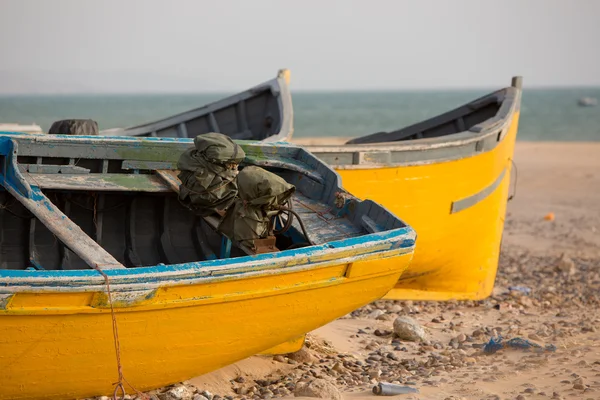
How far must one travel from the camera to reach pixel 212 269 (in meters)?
4.95

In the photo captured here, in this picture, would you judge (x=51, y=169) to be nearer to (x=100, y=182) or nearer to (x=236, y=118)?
(x=100, y=182)

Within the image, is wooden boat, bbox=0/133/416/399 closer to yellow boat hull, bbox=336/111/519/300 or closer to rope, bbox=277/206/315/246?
rope, bbox=277/206/315/246

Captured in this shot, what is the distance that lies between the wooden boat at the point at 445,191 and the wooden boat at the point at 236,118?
240cm

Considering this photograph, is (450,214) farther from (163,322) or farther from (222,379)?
(163,322)

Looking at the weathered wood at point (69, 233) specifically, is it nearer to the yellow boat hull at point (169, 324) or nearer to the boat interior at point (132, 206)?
the boat interior at point (132, 206)

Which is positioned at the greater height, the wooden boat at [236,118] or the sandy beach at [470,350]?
the wooden boat at [236,118]

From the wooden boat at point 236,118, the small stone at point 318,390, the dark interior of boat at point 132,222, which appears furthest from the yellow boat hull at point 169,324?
the wooden boat at point 236,118

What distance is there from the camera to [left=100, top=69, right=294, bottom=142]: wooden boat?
36.0ft

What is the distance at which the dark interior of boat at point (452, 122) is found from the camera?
1106 centimetres

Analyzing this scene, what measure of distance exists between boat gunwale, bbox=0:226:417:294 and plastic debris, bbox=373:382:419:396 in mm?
881

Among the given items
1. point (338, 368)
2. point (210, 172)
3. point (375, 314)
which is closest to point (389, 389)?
point (338, 368)

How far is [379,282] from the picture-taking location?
5742 millimetres

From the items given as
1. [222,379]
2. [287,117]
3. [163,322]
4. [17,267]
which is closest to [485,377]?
[222,379]

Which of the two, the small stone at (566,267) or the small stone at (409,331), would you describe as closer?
the small stone at (409,331)
